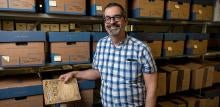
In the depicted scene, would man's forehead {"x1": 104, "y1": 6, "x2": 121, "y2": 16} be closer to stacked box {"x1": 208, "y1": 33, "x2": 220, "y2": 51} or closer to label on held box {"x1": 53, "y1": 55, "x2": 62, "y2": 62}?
label on held box {"x1": 53, "y1": 55, "x2": 62, "y2": 62}

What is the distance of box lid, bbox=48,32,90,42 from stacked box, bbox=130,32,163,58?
62 centimetres

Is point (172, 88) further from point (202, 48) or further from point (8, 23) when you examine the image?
point (8, 23)

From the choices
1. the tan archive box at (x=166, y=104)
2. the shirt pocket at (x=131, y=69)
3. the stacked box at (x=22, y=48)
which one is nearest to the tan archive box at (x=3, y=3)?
the stacked box at (x=22, y=48)

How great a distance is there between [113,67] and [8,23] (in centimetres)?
107

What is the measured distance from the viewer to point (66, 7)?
1.81 meters

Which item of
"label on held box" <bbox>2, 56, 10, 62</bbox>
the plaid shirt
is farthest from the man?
"label on held box" <bbox>2, 56, 10, 62</bbox>

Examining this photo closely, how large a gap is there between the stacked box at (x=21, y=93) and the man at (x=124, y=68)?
534 mm

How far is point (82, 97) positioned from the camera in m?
1.93

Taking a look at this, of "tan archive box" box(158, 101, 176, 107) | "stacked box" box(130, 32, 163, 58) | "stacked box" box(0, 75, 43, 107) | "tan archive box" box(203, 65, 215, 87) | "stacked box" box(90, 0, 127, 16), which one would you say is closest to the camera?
"stacked box" box(0, 75, 43, 107)

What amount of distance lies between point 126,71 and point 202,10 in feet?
5.33

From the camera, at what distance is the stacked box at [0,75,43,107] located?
163 cm

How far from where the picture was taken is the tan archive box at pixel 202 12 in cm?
262

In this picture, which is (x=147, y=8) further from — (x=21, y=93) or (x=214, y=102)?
(x=214, y=102)

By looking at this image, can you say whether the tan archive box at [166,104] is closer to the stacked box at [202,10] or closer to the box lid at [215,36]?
the stacked box at [202,10]
